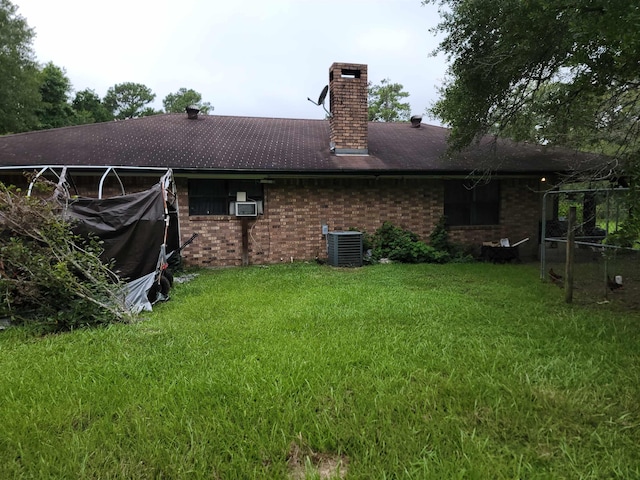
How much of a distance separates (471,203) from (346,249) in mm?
4400

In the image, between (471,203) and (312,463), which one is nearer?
(312,463)

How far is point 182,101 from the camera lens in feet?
126

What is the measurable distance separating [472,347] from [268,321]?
227 cm

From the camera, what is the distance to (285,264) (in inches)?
372

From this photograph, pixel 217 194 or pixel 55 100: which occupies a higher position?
pixel 55 100

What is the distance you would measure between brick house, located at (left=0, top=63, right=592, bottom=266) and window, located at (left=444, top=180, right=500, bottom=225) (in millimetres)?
29

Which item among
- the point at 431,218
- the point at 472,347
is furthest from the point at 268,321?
the point at 431,218

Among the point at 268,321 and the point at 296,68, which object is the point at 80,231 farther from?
the point at 296,68

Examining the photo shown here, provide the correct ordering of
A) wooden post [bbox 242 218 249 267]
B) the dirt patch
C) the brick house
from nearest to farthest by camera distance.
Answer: the dirt patch, the brick house, wooden post [bbox 242 218 249 267]

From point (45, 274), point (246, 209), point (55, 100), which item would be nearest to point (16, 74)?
point (55, 100)

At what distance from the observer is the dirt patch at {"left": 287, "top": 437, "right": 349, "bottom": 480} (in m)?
1.98

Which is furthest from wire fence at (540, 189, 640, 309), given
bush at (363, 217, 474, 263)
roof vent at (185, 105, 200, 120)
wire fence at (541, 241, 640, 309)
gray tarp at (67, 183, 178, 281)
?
roof vent at (185, 105, 200, 120)

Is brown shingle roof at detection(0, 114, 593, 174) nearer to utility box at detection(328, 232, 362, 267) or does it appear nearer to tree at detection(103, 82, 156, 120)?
utility box at detection(328, 232, 362, 267)

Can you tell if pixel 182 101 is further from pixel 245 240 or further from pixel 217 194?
pixel 245 240
